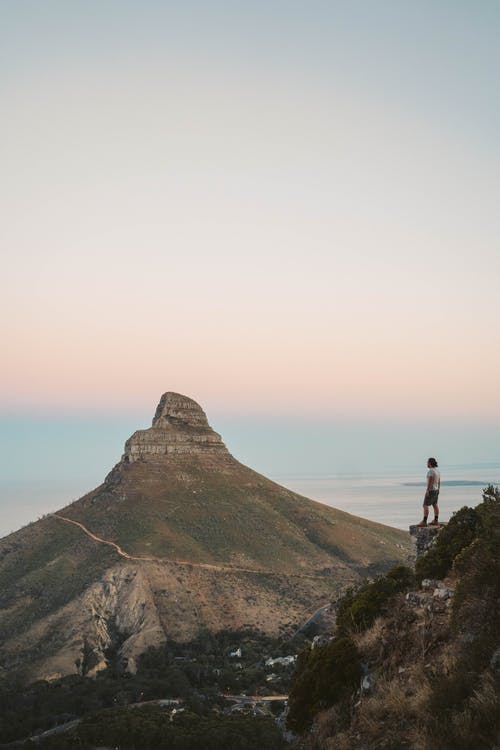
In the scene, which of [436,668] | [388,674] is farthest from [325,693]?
[436,668]

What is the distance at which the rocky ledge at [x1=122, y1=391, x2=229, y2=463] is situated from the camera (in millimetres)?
136750

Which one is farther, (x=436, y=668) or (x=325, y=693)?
(x=325, y=693)

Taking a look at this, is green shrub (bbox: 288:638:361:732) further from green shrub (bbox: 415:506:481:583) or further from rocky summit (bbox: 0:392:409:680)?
rocky summit (bbox: 0:392:409:680)

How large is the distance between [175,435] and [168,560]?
4355 cm

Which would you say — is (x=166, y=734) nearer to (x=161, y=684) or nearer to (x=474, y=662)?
(x=161, y=684)

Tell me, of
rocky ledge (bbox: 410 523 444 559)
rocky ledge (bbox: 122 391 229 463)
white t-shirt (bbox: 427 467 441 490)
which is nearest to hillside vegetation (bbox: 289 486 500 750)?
white t-shirt (bbox: 427 467 441 490)

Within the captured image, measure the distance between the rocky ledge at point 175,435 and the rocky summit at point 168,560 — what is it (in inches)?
14.3

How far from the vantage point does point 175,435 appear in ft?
463

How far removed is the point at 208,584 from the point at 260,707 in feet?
113

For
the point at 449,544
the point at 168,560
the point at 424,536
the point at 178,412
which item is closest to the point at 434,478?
the point at 424,536

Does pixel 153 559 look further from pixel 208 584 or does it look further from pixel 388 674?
pixel 388 674

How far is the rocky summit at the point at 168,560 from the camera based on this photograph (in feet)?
286

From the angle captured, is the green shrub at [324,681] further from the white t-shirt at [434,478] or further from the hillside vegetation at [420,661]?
the white t-shirt at [434,478]

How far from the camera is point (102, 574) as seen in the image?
95812 mm
